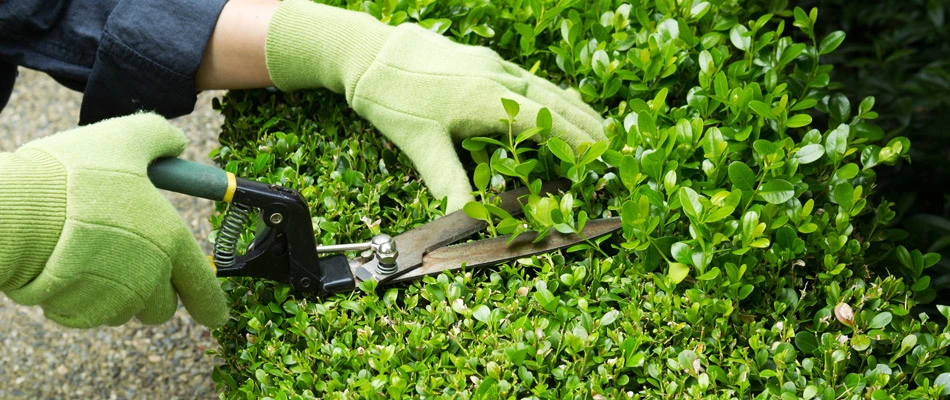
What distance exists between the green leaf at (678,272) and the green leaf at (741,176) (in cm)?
16

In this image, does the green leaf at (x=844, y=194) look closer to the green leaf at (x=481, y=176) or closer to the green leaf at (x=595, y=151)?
the green leaf at (x=595, y=151)

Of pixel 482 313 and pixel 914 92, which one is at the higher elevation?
pixel 482 313

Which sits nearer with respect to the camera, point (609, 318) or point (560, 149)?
point (609, 318)

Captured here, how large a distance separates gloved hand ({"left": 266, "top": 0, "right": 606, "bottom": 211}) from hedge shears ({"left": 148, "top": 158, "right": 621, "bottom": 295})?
0.09m

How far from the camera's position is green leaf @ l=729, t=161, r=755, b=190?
4.56 feet

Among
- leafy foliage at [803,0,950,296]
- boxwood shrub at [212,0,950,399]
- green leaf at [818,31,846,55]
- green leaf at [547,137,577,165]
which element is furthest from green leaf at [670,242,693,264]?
leafy foliage at [803,0,950,296]

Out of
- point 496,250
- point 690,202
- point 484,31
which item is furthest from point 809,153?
point 484,31

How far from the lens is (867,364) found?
1315mm

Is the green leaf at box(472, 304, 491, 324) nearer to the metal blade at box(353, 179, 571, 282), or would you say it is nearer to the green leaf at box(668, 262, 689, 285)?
the metal blade at box(353, 179, 571, 282)

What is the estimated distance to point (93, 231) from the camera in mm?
1237

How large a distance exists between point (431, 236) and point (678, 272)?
15.5 inches

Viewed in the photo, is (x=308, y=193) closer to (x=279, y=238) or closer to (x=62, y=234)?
(x=279, y=238)

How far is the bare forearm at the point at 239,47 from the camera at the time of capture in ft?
5.55

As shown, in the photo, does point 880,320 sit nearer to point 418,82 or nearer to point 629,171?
point 629,171
